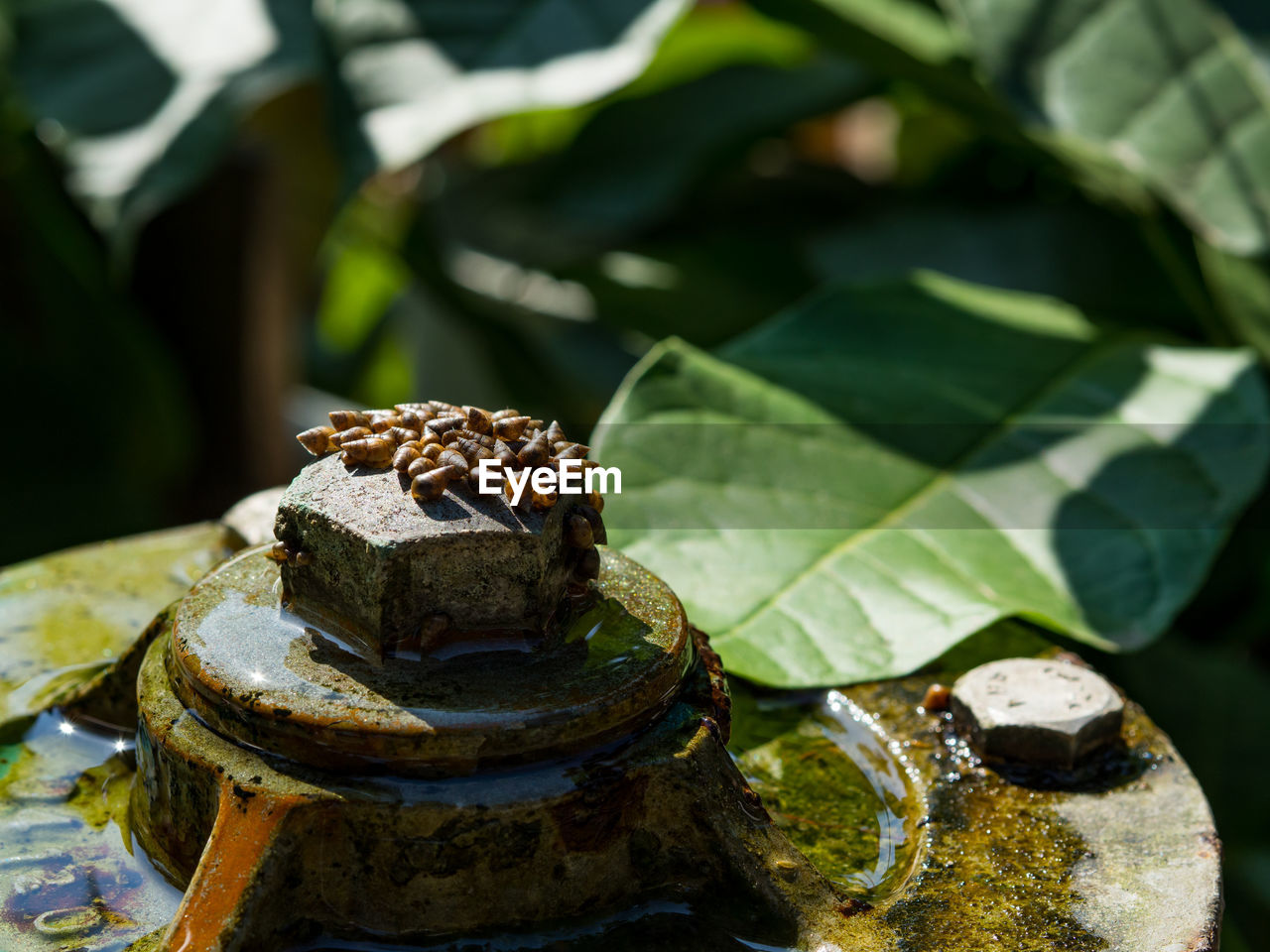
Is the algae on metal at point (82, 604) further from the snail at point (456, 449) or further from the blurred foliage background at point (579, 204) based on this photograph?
the blurred foliage background at point (579, 204)

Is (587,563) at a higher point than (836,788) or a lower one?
higher

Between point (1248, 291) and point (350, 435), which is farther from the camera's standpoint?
point (1248, 291)

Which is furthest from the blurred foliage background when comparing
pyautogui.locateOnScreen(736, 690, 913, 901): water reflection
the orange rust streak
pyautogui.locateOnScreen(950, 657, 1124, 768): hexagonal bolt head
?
the orange rust streak

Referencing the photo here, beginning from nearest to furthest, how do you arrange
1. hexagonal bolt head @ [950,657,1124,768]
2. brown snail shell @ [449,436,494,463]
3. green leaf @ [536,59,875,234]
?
brown snail shell @ [449,436,494,463]
hexagonal bolt head @ [950,657,1124,768]
green leaf @ [536,59,875,234]

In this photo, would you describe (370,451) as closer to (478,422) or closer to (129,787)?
(478,422)

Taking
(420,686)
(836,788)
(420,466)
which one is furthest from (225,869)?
(836,788)

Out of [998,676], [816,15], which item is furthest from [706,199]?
[998,676]

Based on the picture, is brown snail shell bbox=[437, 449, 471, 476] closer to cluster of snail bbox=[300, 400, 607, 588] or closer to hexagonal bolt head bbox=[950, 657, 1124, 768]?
cluster of snail bbox=[300, 400, 607, 588]

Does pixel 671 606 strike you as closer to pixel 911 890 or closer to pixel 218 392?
pixel 911 890
